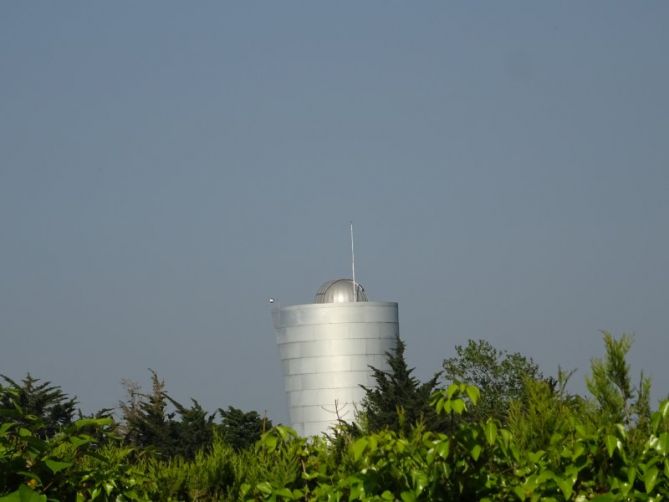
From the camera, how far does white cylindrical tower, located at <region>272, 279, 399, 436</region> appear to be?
202ft

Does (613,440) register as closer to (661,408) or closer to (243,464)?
(661,408)

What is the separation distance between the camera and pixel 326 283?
211ft

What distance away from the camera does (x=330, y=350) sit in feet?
203

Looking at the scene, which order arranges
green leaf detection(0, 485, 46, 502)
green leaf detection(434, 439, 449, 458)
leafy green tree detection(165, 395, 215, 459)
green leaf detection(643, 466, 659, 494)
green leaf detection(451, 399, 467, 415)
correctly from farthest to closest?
leafy green tree detection(165, 395, 215, 459)
green leaf detection(451, 399, 467, 415)
green leaf detection(434, 439, 449, 458)
green leaf detection(643, 466, 659, 494)
green leaf detection(0, 485, 46, 502)

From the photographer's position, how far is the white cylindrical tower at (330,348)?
61.5m

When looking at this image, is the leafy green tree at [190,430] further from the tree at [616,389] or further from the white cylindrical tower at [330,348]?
the white cylindrical tower at [330,348]

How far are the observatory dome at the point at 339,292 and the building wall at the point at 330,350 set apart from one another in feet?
4.30

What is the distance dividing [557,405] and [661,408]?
0.79 metres

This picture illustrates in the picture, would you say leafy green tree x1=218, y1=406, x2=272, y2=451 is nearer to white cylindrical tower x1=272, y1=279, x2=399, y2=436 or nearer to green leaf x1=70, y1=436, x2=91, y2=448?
green leaf x1=70, y1=436, x2=91, y2=448

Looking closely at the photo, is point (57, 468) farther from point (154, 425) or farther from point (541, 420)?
point (154, 425)

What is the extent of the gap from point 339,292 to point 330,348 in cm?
339

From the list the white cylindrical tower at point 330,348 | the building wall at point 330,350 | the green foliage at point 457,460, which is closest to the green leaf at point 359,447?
the green foliage at point 457,460

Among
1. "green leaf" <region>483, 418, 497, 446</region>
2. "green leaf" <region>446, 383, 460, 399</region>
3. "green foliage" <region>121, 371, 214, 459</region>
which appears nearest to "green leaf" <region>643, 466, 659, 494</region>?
"green leaf" <region>483, 418, 497, 446</region>

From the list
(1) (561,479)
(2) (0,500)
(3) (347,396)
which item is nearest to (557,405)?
(1) (561,479)
